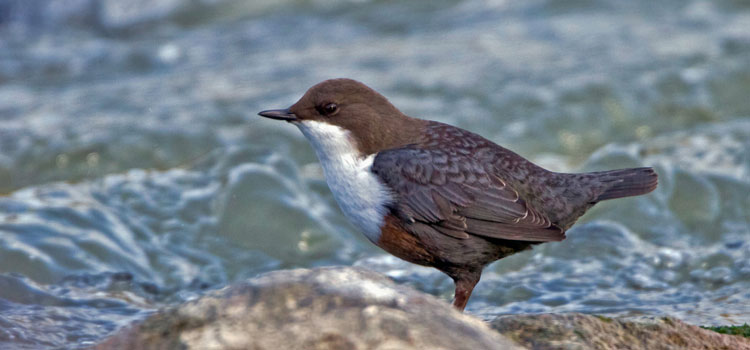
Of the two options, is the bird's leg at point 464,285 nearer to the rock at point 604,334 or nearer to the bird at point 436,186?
the bird at point 436,186

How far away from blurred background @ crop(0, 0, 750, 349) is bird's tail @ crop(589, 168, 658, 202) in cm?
61

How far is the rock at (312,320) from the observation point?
2.44m

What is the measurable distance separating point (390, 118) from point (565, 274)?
1613 mm

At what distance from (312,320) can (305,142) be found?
5.41m

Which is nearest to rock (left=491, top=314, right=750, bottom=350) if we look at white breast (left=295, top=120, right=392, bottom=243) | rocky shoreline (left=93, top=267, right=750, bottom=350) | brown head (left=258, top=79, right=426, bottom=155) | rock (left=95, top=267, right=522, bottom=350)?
rocky shoreline (left=93, top=267, right=750, bottom=350)

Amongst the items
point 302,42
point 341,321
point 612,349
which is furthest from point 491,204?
point 302,42

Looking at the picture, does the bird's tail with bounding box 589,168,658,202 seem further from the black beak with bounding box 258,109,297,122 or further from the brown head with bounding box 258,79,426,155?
the black beak with bounding box 258,109,297,122

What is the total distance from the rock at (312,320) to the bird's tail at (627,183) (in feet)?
5.63

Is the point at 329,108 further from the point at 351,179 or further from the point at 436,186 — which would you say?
the point at 436,186

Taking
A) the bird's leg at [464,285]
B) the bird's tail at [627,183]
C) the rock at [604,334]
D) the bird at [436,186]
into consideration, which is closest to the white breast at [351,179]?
the bird at [436,186]

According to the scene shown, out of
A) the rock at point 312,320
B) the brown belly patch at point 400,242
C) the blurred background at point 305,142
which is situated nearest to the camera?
the rock at point 312,320

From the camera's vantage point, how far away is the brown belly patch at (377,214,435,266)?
3.92 meters

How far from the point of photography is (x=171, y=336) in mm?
2566

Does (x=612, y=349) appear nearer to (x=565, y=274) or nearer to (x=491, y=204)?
(x=491, y=204)
